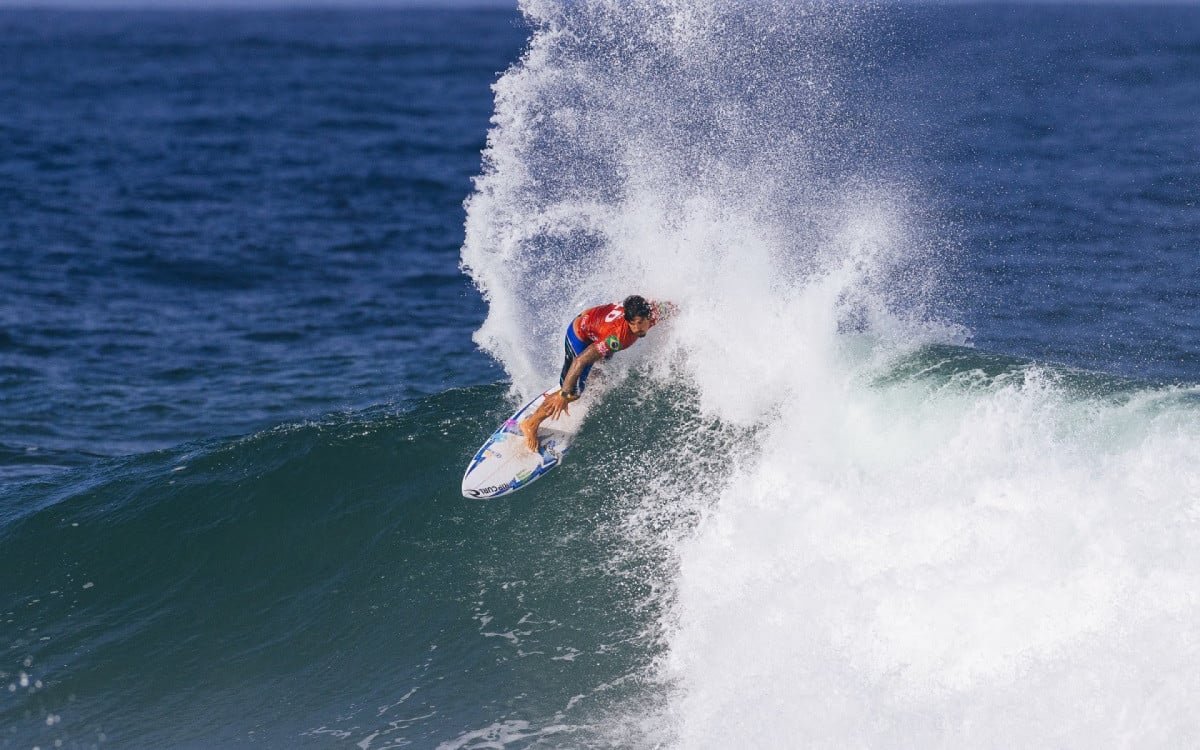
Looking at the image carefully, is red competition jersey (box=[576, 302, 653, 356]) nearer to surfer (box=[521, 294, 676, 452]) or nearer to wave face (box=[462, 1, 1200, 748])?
surfer (box=[521, 294, 676, 452])

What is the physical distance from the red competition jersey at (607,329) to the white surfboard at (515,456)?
0.77 m

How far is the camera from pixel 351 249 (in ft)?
78.4

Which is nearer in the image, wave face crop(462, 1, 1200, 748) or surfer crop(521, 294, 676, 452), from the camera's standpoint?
wave face crop(462, 1, 1200, 748)

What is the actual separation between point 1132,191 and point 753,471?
14.9 m

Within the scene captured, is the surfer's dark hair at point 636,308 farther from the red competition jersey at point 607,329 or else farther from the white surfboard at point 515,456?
the white surfboard at point 515,456

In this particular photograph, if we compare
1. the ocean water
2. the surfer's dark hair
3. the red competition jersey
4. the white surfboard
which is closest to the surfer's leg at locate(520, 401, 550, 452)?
the white surfboard

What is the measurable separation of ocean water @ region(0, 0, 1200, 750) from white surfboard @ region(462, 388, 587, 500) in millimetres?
192

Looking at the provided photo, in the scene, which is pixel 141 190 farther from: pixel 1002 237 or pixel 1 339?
pixel 1002 237

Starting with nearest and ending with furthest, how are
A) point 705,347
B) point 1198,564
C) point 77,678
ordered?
point 1198,564 → point 77,678 → point 705,347

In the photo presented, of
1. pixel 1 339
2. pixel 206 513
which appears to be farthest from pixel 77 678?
pixel 1 339

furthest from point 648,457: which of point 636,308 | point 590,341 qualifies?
point 636,308

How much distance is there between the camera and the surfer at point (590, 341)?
34.9ft

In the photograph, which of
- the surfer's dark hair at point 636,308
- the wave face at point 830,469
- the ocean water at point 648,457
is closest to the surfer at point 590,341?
the surfer's dark hair at point 636,308

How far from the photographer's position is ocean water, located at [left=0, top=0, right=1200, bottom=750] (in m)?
7.80
